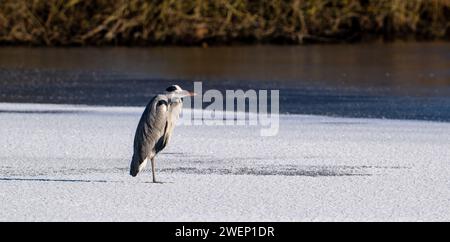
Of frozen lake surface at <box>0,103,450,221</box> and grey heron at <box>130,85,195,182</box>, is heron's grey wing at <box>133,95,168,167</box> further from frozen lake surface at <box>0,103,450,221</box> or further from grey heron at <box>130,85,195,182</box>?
frozen lake surface at <box>0,103,450,221</box>

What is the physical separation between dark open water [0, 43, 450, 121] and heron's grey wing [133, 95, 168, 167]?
370cm

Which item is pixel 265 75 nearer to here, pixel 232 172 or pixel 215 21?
pixel 215 21

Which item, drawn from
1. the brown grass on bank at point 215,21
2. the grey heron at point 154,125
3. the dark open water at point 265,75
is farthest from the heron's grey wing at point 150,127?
the brown grass on bank at point 215,21

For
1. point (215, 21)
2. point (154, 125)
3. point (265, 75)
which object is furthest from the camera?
point (215, 21)

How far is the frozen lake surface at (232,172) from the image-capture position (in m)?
6.11

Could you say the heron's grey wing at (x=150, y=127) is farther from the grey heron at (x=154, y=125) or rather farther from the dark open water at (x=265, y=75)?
the dark open water at (x=265, y=75)

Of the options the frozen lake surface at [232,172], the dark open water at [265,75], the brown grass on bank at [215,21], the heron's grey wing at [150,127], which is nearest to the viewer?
the frozen lake surface at [232,172]

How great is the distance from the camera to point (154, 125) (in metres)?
6.97

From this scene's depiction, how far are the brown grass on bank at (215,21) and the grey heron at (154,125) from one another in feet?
40.1

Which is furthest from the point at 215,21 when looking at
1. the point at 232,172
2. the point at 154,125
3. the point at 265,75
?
the point at 154,125

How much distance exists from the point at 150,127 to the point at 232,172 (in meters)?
0.63
